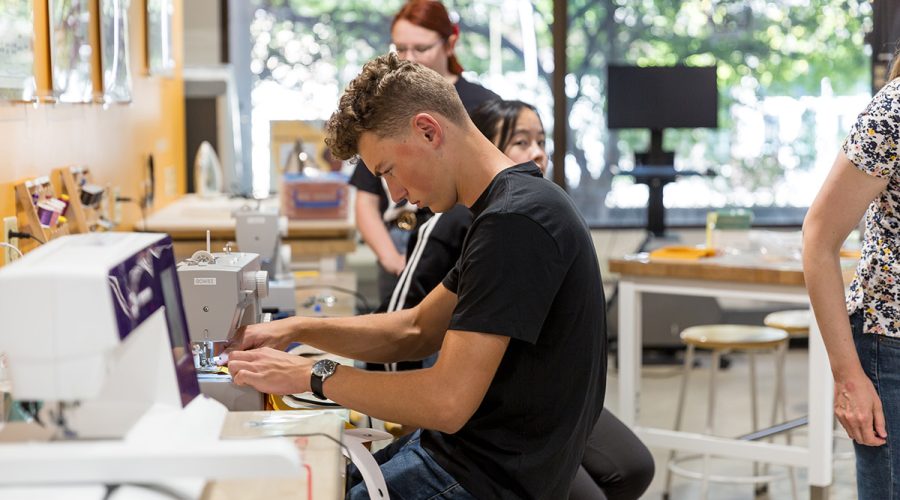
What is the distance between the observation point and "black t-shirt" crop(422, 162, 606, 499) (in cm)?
172

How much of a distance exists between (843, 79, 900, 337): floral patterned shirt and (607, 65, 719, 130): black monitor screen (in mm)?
3927

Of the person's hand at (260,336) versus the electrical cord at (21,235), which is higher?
the electrical cord at (21,235)

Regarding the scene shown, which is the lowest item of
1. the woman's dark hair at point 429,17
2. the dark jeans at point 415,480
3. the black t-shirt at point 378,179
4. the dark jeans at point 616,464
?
the dark jeans at point 616,464

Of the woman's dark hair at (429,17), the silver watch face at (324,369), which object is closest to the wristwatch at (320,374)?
the silver watch face at (324,369)

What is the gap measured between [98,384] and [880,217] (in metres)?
1.46

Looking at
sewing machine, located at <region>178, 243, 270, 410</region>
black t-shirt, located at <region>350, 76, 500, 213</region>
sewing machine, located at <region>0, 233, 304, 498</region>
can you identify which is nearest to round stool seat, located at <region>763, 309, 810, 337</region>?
black t-shirt, located at <region>350, 76, 500, 213</region>

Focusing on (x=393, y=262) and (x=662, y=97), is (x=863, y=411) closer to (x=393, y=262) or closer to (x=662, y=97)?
(x=393, y=262)

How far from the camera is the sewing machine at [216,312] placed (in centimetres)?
197

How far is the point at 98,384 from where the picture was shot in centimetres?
127

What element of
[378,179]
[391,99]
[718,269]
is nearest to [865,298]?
[391,99]

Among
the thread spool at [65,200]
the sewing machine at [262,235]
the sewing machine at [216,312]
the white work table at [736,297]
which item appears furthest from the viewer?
the white work table at [736,297]

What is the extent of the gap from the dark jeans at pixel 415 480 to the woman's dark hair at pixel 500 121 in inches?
47.7

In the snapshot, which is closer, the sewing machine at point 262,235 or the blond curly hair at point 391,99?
the blond curly hair at point 391,99

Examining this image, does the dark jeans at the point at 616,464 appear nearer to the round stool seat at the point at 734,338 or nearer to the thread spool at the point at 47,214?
the round stool seat at the point at 734,338
